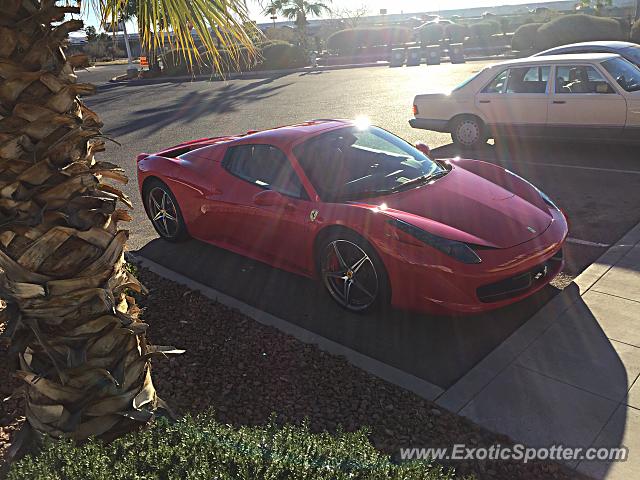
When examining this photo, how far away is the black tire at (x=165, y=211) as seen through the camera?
6051mm

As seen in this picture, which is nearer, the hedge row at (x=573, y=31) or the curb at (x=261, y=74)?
the hedge row at (x=573, y=31)

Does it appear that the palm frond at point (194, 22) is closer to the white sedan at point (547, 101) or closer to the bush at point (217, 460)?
the bush at point (217, 460)

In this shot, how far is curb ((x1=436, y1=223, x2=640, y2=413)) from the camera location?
3.50 meters

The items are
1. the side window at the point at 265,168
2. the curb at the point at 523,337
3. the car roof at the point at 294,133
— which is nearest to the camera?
the curb at the point at 523,337

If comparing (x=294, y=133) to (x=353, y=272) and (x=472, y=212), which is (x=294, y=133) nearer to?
(x=353, y=272)

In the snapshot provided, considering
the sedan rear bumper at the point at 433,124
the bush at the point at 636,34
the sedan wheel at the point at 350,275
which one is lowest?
the sedan wheel at the point at 350,275

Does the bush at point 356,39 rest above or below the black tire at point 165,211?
above

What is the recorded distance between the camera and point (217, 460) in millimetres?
2322

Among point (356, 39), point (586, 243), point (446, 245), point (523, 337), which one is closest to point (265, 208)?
point (446, 245)

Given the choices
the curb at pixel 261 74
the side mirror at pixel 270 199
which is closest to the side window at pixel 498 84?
the side mirror at pixel 270 199

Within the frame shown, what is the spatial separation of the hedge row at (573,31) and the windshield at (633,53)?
17695 millimetres

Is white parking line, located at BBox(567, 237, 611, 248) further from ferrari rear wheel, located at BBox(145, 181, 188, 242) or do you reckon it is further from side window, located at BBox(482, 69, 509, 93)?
side window, located at BBox(482, 69, 509, 93)

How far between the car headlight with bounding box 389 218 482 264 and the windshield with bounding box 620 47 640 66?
6.88 metres

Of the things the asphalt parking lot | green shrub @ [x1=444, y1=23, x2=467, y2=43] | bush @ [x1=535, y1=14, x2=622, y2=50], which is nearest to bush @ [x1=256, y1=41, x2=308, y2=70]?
green shrub @ [x1=444, y1=23, x2=467, y2=43]
